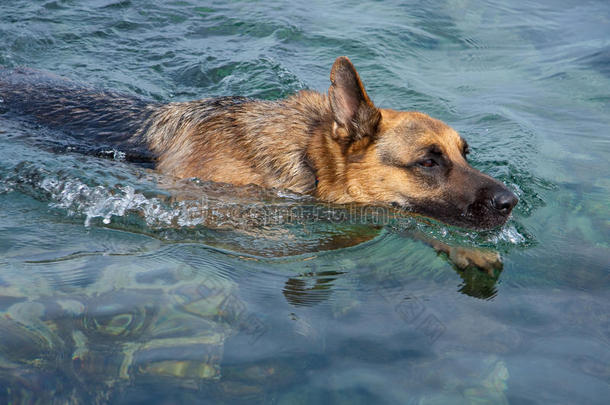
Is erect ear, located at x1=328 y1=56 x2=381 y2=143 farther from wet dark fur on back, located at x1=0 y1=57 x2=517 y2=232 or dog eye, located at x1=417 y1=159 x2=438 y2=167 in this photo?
dog eye, located at x1=417 y1=159 x2=438 y2=167

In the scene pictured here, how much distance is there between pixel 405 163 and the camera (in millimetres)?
4629

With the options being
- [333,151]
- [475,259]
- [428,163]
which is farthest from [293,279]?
[428,163]

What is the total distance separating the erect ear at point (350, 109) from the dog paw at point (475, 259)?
1266mm

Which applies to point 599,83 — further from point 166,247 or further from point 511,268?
point 166,247

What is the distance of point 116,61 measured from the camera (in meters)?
8.78

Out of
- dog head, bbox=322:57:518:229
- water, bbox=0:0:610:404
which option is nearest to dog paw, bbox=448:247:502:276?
water, bbox=0:0:610:404

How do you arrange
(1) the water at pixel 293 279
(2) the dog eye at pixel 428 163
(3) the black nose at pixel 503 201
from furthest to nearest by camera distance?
(2) the dog eye at pixel 428 163 < (3) the black nose at pixel 503 201 < (1) the water at pixel 293 279

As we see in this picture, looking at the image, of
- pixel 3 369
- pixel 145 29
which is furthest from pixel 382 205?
pixel 145 29

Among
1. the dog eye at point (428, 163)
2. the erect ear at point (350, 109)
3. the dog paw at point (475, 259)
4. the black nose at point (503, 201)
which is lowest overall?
the dog paw at point (475, 259)

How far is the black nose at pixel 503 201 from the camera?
14.0 feet

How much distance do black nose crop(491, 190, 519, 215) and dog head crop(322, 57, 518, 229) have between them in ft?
0.06

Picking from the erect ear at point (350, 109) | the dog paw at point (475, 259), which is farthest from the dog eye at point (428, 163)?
the dog paw at point (475, 259)

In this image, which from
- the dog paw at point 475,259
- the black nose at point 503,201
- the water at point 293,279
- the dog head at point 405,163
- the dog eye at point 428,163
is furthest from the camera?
the dog eye at point 428,163

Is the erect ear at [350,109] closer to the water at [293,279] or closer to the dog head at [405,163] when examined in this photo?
the dog head at [405,163]
